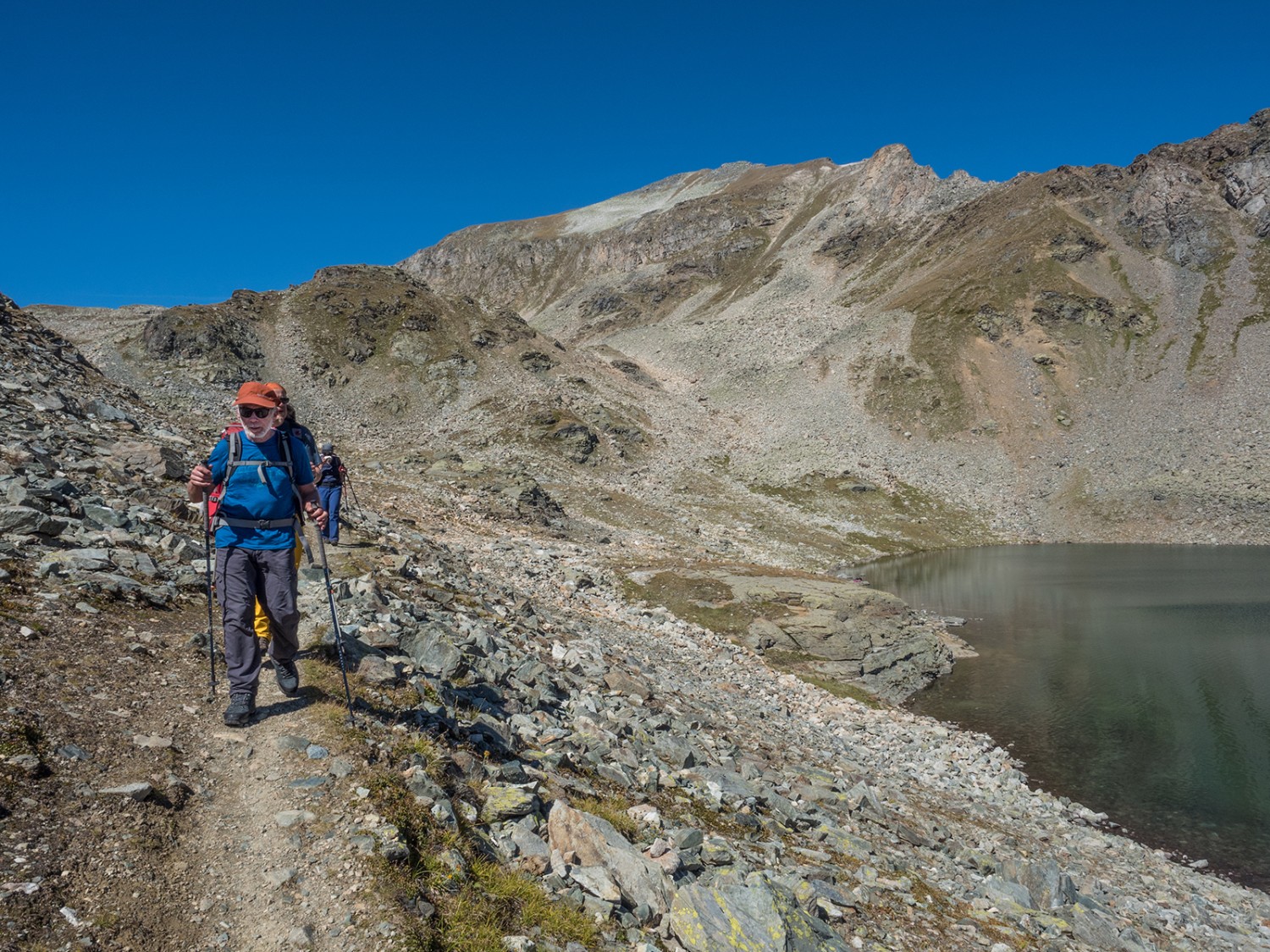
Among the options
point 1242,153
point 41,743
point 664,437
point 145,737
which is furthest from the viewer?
point 1242,153

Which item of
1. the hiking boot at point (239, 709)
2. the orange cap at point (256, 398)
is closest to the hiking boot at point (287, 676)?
the hiking boot at point (239, 709)

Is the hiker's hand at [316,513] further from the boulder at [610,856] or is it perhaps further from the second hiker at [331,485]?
the second hiker at [331,485]

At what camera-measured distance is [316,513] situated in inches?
338

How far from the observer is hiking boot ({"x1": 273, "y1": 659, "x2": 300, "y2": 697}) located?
8656mm

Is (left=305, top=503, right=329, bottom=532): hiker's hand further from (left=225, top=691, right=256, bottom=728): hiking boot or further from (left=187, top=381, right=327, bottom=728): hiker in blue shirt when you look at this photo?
(left=225, top=691, right=256, bottom=728): hiking boot

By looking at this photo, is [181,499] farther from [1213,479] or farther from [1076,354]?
[1076,354]

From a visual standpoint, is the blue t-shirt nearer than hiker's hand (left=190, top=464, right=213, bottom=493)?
No

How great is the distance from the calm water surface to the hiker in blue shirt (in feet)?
72.6

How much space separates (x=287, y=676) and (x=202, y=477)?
2832mm

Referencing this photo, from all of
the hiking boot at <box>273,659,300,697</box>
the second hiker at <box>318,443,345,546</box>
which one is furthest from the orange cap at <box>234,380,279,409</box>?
the second hiker at <box>318,443,345,546</box>

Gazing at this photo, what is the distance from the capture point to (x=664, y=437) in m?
86.8

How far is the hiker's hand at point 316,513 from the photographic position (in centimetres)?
849

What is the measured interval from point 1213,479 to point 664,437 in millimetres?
63501

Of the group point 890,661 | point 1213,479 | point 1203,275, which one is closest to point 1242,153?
point 1203,275
